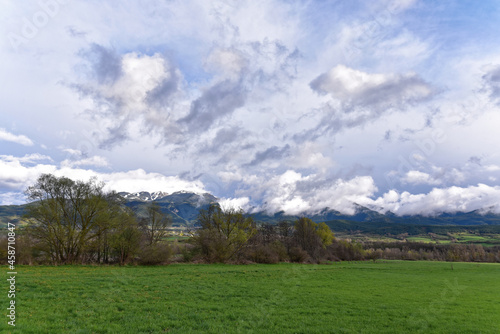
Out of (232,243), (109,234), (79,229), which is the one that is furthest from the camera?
(232,243)

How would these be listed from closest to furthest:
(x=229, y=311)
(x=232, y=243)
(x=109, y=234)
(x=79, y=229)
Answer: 1. (x=229, y=311)
2. (x=79, y=229)
3. (x=109, y=234)
4. (x=232, y=243)

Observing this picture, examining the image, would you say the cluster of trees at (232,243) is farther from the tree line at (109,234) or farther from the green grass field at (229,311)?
the green grass field at (229,311)

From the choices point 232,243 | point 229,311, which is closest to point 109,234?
point 232,243

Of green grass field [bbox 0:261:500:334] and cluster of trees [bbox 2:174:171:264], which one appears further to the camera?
cluster of trees [bbox 2:174:171:264]

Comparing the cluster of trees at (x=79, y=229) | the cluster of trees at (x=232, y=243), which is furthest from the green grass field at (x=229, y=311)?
the cluster of trees at (x=232, y=243)

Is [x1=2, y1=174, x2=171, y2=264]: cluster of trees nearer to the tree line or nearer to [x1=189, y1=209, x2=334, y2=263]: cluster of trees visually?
the tree line

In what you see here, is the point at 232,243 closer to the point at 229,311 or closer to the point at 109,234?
the point at 109,234

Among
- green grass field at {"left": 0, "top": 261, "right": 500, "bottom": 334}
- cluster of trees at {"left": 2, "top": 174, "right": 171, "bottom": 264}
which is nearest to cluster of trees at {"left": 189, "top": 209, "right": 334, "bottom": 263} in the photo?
cluster of trees at {"left": 2, "top": 174, "right": 171, "bottom": 264}

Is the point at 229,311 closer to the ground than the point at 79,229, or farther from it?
closer to the ground

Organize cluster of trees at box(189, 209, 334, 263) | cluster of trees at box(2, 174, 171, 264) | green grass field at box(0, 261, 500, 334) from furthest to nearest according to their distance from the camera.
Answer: cluster of trees at box(189, 209, 334, 263)
cluster of trees at box(2, 174, 171, 264)
green grass field at box(0, 261, 500, 334)

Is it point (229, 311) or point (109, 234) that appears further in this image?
point (109, 234)

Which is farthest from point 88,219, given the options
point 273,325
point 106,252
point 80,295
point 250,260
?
point 273,325

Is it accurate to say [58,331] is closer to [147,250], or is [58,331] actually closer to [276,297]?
[276,297]

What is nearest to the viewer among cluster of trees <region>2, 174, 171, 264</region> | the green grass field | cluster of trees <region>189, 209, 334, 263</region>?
the green grass field
